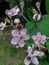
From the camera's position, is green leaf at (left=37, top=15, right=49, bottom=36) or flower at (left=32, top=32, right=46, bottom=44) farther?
green leaf at (left=37, top=15, right=49, bottom=36)

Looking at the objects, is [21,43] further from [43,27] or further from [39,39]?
[43,27]

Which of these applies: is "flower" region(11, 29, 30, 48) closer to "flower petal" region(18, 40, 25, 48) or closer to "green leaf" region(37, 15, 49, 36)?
"flower petal" region(18, 40, 25, 48)

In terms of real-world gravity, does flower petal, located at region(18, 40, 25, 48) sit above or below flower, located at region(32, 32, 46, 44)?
below

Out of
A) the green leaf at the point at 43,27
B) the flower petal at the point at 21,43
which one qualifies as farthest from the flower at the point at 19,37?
the green leaf at the point at 43,27

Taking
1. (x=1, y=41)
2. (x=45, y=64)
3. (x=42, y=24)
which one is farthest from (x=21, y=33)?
(x=1, y=41)

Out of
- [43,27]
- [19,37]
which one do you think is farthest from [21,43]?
[43,27]

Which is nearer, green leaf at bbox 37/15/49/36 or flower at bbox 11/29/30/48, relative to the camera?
flower at bbox 11/29/30/48

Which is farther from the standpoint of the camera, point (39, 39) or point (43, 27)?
point (43, 27)

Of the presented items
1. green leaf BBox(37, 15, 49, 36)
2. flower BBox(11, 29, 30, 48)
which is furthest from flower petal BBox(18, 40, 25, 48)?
green leaf BBox(37, 15, 49, 36)

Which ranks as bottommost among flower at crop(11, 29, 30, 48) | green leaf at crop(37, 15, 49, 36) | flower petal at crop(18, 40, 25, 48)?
green leaf at crop(37, 15, 49, 36)

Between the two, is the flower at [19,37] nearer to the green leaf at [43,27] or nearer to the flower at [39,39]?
the flower at [39,39]

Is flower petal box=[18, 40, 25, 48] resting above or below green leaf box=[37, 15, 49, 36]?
above
